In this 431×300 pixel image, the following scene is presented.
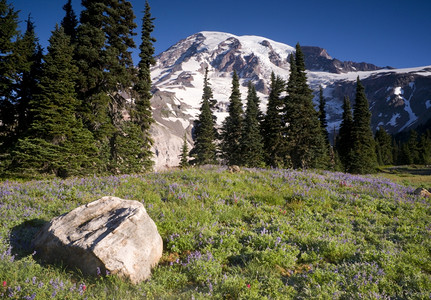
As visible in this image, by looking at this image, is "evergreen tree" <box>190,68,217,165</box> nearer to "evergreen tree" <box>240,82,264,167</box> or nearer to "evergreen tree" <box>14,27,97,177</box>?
"evergreen tree" <box>240,82,264,167</box>

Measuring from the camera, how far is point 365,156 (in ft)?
148

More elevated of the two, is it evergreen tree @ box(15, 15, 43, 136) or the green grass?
evergreen tree @ box(15, 15, 43, 136)

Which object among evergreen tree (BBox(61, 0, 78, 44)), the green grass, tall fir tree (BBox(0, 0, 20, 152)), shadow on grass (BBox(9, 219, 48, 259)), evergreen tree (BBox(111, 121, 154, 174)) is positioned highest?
evergreen tree (BBox(61, 0, 78, 44))

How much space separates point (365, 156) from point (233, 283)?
51.4 meters

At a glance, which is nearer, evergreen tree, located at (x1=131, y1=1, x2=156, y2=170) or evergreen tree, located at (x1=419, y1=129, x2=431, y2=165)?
evergreen tree, located at (x1=131, y1=1, x2=156, y2=170)

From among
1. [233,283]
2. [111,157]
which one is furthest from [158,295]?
[111,157]

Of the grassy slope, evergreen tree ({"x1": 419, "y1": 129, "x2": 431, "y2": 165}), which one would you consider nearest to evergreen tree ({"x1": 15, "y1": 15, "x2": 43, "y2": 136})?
A: the grassy slope

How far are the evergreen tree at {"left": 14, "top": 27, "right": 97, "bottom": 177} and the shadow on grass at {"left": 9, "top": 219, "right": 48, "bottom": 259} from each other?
42.2 feet

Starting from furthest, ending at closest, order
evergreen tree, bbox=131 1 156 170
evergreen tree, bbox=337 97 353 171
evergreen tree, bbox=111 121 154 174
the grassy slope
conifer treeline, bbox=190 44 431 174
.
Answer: evergreen tree, bbox=337 97 353 171 < conifer treeline, bbox=190 44 431 174 < evergreen tree, bbox=131 1 156 170 < evergreen tree, bbox=111 121 154 174 < the grassy slope

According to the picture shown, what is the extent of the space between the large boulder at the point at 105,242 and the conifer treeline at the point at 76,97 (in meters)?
14.6

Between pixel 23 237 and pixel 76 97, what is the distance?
59.9 feet

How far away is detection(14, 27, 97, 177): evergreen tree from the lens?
16125 millimetres

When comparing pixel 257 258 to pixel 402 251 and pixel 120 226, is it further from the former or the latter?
pixel 402 251

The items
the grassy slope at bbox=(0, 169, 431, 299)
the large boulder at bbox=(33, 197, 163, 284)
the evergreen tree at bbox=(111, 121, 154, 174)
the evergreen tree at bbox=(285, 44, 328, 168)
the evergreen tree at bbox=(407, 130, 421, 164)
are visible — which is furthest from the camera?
the evergreen tree at bbox=(407, 130, 421, 164)
